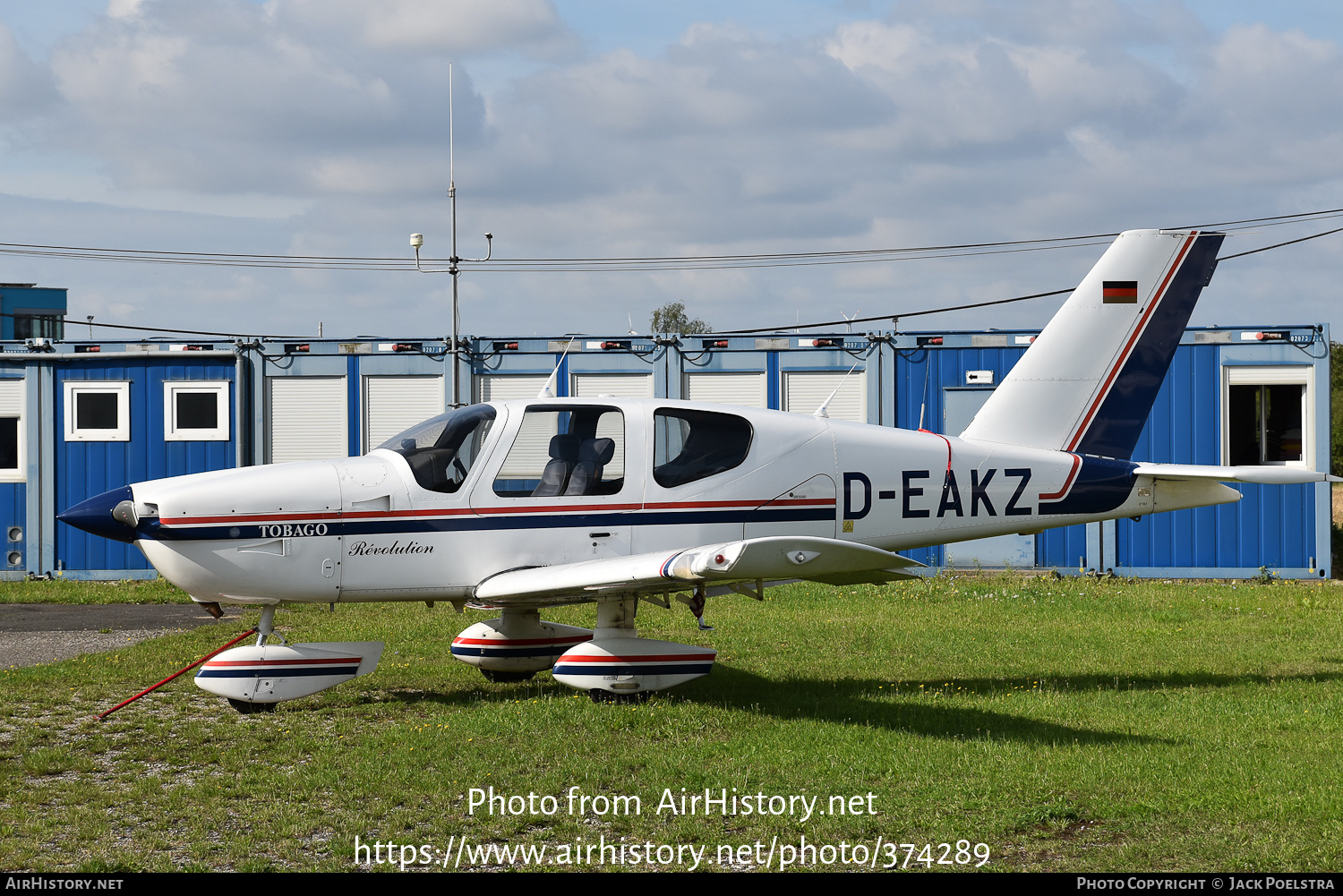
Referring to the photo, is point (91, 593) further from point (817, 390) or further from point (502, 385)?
point (817, 390)

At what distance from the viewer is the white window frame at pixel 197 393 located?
58.6 feet

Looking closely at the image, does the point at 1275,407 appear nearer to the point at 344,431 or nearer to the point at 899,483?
the point at 899,483

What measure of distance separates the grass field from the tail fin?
1955 mm

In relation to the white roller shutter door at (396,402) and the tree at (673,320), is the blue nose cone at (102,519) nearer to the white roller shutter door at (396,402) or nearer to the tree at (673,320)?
the white roller shutter door at (396,402)

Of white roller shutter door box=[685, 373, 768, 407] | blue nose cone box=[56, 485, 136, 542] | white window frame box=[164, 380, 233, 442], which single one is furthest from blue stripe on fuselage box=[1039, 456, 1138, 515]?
white window frame box=[164, 380, 233, 442]

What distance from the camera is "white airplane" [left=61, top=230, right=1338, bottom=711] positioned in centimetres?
777

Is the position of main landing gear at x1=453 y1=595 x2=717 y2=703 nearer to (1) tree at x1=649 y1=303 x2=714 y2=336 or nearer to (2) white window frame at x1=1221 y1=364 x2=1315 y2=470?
(2) white window frame at x1=1221 y1=364 x2=1315 y2=470

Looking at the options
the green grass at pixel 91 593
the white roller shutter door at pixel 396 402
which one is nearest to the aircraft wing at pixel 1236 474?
the white roller shutter door at pixel 396 402

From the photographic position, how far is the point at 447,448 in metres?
8.33

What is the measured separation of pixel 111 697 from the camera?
8586 millimetres

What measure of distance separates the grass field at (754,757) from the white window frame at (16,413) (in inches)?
351

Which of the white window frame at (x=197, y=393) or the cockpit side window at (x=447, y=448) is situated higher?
the white window frame at (x=197, y=393)

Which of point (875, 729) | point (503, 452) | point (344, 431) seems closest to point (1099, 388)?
point (875, 729)
